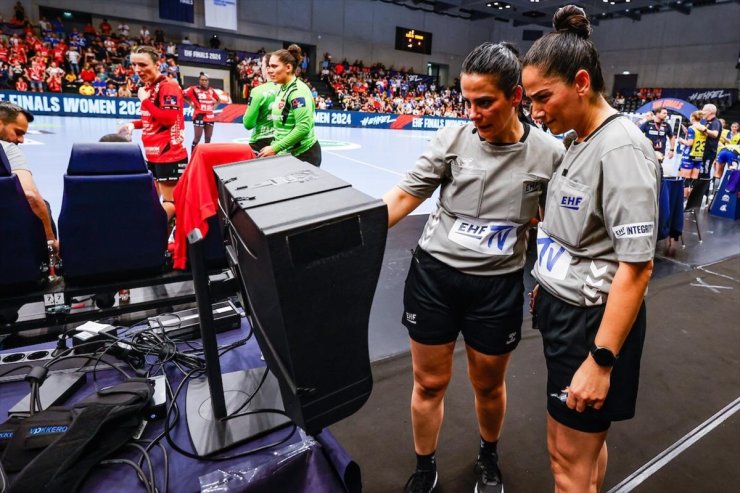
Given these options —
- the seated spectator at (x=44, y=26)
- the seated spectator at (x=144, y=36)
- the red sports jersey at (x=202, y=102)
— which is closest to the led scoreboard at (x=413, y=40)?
the seated spectator at (x=144, y=36)

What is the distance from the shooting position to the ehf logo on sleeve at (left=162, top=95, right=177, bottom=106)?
385 centimetres

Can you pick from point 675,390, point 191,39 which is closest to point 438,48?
point 191,39

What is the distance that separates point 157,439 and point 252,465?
24 centimetres

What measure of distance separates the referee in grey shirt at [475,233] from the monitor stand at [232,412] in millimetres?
502

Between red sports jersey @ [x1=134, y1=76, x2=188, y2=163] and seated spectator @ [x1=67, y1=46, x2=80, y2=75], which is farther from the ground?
seated spectator @ [x1=67, y1=46, x2=80, y2=75]

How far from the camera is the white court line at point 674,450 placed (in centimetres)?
170

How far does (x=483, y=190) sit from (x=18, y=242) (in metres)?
1.95

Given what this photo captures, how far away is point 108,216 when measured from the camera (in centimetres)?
211

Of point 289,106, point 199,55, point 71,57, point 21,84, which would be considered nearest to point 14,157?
point 289,106

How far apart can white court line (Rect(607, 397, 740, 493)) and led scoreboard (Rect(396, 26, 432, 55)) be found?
23.5 metres

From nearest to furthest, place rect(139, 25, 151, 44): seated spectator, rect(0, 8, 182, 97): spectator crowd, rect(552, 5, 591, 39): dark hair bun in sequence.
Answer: rect(552, 5, 591, 39): dark hair bun < rect(0, 8, 182, 97): spectator crowd < rect(139, 25, 151, 44): seated spectator

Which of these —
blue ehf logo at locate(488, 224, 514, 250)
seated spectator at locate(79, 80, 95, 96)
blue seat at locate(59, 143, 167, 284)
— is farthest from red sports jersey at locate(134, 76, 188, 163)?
seated spectator at locate(79, 80, 95, 96)

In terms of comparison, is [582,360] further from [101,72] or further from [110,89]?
[101,72]

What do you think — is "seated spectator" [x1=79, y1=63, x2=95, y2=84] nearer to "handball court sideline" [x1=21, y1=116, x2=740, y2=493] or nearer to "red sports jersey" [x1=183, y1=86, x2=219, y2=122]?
"red sports jersey" [x1=183, y1=86, x2=219, y2=122]
